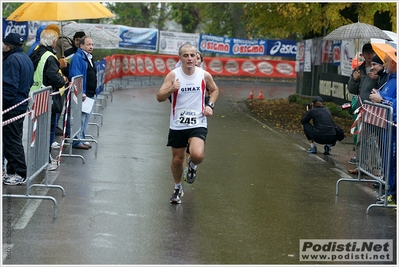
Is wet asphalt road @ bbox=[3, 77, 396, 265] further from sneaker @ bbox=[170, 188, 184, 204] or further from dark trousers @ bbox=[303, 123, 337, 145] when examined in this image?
dark trousers @ bbox=[303, 123, 337, 145]

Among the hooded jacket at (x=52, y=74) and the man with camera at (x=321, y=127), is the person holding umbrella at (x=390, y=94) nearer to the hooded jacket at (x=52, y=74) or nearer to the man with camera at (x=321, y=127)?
the man with camera at (x=321, y=127)

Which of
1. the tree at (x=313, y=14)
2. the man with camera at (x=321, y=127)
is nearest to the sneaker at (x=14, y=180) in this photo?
the man with camera at (x=321, y=127)

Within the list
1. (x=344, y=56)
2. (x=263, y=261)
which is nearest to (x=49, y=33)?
(x=263, y=261)

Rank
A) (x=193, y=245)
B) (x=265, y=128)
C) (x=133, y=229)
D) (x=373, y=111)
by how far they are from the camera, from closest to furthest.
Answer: (x=193, y=245), (x=133, y=229), (x=373, y=111), (x=265, y=128)

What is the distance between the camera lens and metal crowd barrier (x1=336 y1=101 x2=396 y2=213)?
9281 millimetres

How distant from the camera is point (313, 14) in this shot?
870 inches

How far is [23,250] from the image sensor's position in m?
6.89

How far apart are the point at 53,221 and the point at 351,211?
3459 millimetres

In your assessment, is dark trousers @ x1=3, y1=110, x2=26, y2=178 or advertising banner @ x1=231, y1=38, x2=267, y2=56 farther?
advertising banner @ x1=231, y1=38, x2=267, y2=56

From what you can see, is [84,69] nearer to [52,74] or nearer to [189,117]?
[52,74]

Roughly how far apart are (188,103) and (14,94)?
7.11 ft

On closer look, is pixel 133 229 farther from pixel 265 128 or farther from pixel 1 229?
pixel 265 128

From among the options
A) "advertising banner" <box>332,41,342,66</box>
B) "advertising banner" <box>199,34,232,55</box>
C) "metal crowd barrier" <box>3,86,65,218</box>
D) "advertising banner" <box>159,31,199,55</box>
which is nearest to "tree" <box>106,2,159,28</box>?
"advertising banner" <box>199,34,232,55</box>

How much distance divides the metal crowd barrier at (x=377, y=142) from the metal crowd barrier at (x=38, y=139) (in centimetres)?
374
